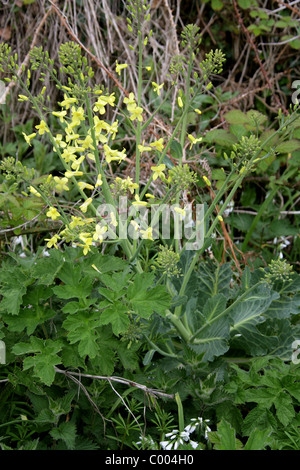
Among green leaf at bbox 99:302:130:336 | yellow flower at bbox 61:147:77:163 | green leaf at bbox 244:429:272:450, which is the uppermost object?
yellow flower at bbox 61:147:77:163

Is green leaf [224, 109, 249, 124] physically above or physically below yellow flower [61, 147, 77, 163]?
below

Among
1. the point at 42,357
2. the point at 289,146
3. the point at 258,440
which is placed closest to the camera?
the point at 258,440

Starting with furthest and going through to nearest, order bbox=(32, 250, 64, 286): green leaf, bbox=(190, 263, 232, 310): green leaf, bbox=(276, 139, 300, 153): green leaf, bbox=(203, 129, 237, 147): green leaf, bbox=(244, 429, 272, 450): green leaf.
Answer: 1. bbox=(203, 129, 237, 147): green leaf
2. bbox=(276, 139, 300, 153): green leaf
3. bbox=(190, 263, 232, 310): green leaf
4. bbox=(32, 250, 64, 286): green leaf
5. bbox=(244, 429, 272, 450): green leaf

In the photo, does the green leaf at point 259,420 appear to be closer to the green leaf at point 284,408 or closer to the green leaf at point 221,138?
the green leaf at point 284,408

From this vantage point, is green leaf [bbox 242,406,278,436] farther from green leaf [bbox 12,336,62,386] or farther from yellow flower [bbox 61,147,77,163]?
yellow flower [bbox 61,147,77,163]

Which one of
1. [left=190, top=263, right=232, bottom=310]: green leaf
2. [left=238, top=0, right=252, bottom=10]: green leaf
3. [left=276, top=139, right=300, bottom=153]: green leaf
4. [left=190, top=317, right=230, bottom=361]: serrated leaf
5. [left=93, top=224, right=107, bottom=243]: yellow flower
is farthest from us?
[left=238, top=0, right=252, bottom=10]: green leaf

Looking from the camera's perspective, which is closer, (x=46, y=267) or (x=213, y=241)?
(x=46, y=267)

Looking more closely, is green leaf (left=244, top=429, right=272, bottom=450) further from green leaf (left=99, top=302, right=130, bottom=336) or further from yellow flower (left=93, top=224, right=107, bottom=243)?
yellow flower (left=93, top=224, right=107, bottom=243)

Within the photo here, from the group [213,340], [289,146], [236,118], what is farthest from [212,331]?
[236,118]

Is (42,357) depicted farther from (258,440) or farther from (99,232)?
(258,440)

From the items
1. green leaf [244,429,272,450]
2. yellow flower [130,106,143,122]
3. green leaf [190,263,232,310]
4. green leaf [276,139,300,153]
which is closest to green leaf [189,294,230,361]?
green leaf [190,263,232,310]

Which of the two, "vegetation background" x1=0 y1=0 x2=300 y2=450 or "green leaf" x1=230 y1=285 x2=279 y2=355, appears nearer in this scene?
"vegetation background" x1=0 y1=0 x2=300 y2=450

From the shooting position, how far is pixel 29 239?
2.70 metres
